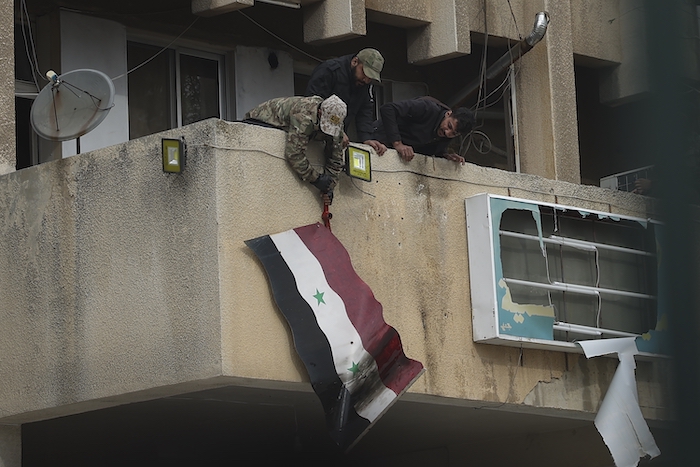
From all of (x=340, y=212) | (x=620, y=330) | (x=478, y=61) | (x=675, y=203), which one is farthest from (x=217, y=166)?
(x=478, y=61)

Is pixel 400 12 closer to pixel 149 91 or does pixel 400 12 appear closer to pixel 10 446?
pixel 149 91

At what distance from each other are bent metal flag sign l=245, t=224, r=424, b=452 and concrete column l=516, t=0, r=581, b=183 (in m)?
5.37

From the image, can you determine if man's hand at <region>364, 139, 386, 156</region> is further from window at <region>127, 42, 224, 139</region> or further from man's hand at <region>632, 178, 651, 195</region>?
man's hand at <region>632, 178, 651, 195</region>

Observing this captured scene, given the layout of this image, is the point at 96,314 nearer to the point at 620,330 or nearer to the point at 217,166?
the point at 217,166

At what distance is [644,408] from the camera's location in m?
10.6

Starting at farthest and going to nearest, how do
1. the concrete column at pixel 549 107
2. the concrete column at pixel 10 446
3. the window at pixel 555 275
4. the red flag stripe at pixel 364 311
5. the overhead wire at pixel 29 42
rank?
the concrete column at pixel 549 107 < the overhead wire at pixel 29 42 < the window at pixel 555 275 < the concrete column at pixel 10 446 < the red flag stripe at pixel 364 311

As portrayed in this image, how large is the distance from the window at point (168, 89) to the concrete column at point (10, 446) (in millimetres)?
4113

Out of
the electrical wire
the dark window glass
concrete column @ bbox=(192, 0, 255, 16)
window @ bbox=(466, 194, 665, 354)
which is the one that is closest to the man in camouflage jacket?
window @ bbox=(466, 194, 665, 354)

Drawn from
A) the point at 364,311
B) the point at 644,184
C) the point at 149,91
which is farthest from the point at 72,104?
the point at 644,184

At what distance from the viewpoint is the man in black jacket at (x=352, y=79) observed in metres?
9.26

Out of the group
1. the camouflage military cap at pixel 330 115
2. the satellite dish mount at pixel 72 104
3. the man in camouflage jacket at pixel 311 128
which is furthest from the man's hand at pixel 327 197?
the satellite dish mount at pixel 72 104

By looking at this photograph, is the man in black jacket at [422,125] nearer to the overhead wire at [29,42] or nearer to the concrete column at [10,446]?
the overhead wire at [29,42]

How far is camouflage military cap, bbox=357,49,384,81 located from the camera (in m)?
9.20

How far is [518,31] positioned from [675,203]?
1179 cm
